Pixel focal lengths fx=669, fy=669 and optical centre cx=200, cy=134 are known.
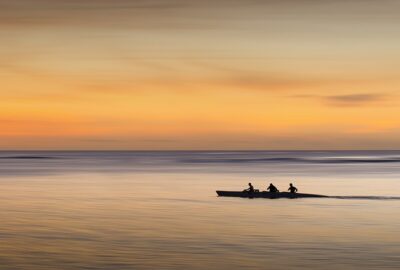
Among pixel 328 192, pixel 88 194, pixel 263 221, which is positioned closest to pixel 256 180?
pixel 328 192

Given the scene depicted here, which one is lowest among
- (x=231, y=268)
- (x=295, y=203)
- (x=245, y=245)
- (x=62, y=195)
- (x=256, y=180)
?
(x=231, y=268)

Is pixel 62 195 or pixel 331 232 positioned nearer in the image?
pixel 331 232

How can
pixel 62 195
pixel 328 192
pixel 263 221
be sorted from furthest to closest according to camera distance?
pixel 328 192, pixel 62 195, pixel 263 221

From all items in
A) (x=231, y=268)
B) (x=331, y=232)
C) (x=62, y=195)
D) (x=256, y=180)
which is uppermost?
(x=256, y=180)

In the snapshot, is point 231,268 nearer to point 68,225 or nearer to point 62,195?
point 68,225

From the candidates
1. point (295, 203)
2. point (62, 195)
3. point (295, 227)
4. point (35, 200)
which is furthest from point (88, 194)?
point (295, 227)

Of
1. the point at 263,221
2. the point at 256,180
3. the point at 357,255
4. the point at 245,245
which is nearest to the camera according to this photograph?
the point at 357,255

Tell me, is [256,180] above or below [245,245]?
above

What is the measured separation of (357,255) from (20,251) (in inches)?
607

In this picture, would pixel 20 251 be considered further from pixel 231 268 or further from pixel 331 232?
pixel 331 232

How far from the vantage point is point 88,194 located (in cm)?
6619

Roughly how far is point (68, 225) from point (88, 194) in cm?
2657

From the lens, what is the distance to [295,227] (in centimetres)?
3997

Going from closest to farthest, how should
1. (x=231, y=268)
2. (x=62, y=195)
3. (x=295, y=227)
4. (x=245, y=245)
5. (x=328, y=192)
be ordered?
(x=231, y=268) → (x=245, y=245) → (x=295, y=227) → (x=62, y=195) → (x=328, y=192)
